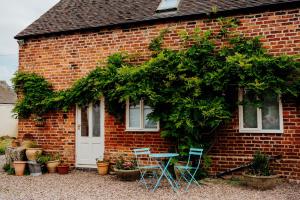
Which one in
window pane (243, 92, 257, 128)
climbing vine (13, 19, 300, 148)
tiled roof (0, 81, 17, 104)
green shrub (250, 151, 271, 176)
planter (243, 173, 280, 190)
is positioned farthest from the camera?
tiled roof (0, 81, 17, 104)

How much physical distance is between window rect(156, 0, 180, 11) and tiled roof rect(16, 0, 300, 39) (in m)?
0.16

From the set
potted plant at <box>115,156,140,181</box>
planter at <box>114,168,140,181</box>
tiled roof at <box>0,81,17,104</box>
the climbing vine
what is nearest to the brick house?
the climbing vine

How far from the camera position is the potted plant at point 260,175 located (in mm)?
7027

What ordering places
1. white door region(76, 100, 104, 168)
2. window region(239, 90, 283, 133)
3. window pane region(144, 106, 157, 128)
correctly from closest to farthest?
window region(239, 90, 283, 133)
window pane region(144, 106, 157, 128)
white door region(76, 100, 104, 168)

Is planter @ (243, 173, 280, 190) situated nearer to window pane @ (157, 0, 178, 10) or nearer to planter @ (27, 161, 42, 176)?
window pane @ (157, 0, 178, 10)

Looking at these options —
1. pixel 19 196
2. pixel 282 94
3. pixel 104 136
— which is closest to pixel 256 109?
pixel 282 94

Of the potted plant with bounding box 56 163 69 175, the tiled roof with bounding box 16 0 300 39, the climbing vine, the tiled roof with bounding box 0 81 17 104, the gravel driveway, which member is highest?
the tiled roof with bounding box 16 0 300 39

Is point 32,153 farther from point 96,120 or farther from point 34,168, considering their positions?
point 96,120

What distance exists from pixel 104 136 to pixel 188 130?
3175 mm

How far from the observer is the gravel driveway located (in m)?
6.66

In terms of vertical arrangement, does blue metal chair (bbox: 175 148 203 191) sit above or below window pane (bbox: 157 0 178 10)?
below

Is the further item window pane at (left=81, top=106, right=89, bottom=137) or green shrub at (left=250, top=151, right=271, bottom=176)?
window pane at (left=81, top=106, right=89, bottom=137)

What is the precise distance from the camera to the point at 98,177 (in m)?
8.93

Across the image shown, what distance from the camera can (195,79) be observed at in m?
7.80
